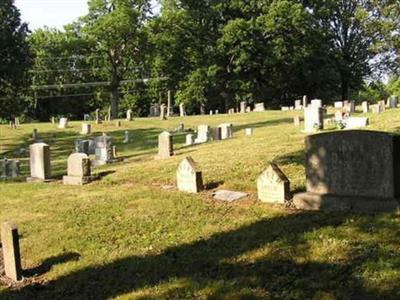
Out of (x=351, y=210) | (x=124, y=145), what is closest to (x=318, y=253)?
(x=351, y=210)

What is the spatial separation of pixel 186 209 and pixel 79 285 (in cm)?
278

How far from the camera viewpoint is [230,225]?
883 centimetres

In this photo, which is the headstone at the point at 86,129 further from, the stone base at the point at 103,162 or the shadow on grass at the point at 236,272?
the shadow on grass at the point at 236,272

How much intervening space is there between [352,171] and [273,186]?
59.8 inches

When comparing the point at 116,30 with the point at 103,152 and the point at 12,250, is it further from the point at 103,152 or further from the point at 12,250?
the point at 12,250

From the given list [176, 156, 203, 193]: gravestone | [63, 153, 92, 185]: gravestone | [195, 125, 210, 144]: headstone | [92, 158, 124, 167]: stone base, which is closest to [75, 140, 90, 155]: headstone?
[92, 158, 124, 167]: stone base

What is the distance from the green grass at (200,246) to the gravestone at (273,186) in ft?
0.77

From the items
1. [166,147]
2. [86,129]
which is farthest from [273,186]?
[86,129]

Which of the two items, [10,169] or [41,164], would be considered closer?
[41,164]

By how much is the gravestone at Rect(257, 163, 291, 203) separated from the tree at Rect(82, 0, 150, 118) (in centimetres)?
4829

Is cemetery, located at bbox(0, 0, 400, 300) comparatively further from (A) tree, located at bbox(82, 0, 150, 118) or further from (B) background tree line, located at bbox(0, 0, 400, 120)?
(B) background tree line, located at bbox(0, 0, 400, 120)

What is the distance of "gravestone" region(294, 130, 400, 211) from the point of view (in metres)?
8.20

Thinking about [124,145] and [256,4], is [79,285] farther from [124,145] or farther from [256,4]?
[256,4]

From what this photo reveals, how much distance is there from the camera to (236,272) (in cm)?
711
